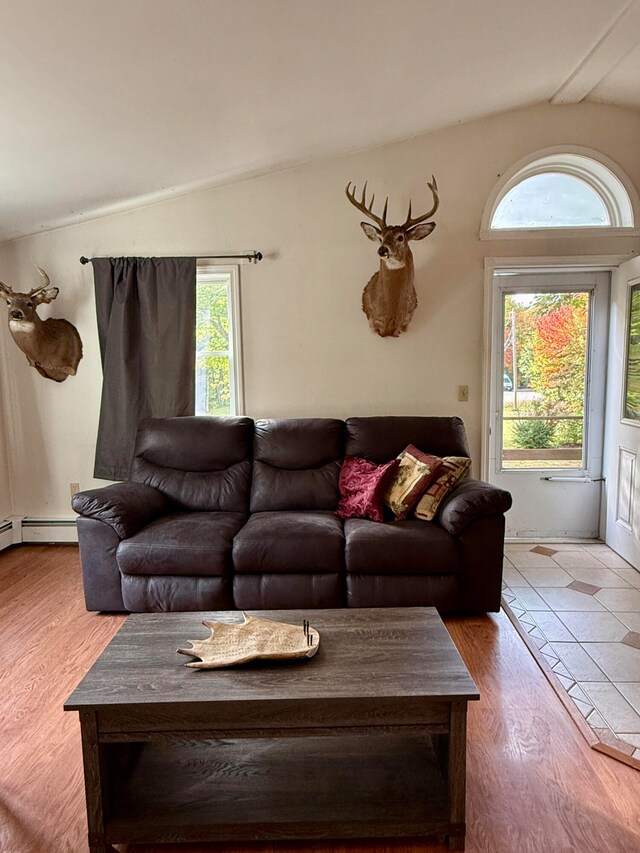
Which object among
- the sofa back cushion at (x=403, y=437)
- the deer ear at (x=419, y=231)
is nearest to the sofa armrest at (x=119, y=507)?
the sofa back cushion at (x=403, y=437)

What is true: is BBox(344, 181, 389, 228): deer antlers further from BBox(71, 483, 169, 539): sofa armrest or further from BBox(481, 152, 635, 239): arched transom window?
BBox(71, 483, 169, 539): sofa armrest

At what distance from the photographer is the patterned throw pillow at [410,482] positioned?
2.64m

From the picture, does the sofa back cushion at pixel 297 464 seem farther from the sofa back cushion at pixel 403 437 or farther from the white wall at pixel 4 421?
the white wall at pixel 4 421

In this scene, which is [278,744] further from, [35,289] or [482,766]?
[35,289]

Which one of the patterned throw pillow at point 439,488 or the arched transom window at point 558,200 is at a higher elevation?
the arched transom window at point 558,200

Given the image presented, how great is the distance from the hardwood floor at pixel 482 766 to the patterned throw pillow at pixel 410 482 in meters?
0.65

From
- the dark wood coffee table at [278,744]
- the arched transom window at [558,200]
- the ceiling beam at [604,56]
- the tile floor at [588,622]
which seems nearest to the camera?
the dark wood coffee table at [278,744]

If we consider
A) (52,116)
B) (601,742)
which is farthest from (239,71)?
(601,742)

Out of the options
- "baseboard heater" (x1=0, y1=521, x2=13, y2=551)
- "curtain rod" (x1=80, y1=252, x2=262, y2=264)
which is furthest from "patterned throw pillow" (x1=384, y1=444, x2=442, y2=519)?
"baseboard heater" (x1=0, y1=521, x2=13, y2=551)

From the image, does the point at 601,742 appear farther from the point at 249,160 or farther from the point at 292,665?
the point at 249,160

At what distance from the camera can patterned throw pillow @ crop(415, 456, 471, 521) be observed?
263cm

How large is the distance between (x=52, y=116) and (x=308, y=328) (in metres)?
1.82

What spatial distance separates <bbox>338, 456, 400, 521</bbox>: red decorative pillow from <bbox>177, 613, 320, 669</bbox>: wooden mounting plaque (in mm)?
1152

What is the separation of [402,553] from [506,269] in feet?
6.97
